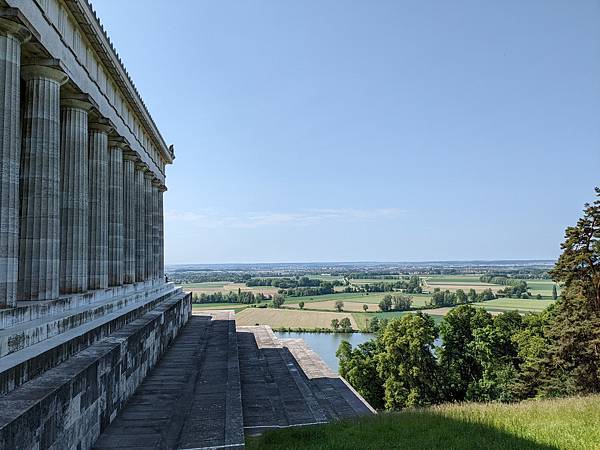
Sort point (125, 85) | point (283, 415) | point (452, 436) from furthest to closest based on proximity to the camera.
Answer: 1. point (125, 85)
2. point (283, 415)
3. point (452, 436)

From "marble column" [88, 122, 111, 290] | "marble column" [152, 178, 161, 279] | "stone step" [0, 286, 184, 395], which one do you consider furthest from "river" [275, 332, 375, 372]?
"stone step" [0, 286, 184, 395]

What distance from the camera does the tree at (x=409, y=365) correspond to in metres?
35.8

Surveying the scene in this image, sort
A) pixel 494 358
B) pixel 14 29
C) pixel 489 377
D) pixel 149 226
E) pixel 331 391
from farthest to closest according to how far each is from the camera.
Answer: pixel 494 358, pixel 489 377, pixel 149 226, pixel 331 391, pixel 14 29

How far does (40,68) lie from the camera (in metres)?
13.8

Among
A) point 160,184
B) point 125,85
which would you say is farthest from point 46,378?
point 160,184

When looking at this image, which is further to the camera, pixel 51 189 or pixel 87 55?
pixel 87 55

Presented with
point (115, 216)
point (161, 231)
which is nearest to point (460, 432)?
point (115, 216)

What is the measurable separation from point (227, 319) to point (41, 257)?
750 inches

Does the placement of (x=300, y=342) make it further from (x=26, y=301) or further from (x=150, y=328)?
(x=26, y=301)

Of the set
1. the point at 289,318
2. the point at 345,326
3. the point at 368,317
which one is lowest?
the point at 368,317

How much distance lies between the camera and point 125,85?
76.3 feet

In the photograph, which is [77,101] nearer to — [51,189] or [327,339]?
[51,189]

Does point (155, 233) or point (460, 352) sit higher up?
point (155, 233)

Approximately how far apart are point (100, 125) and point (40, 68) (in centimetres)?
641
